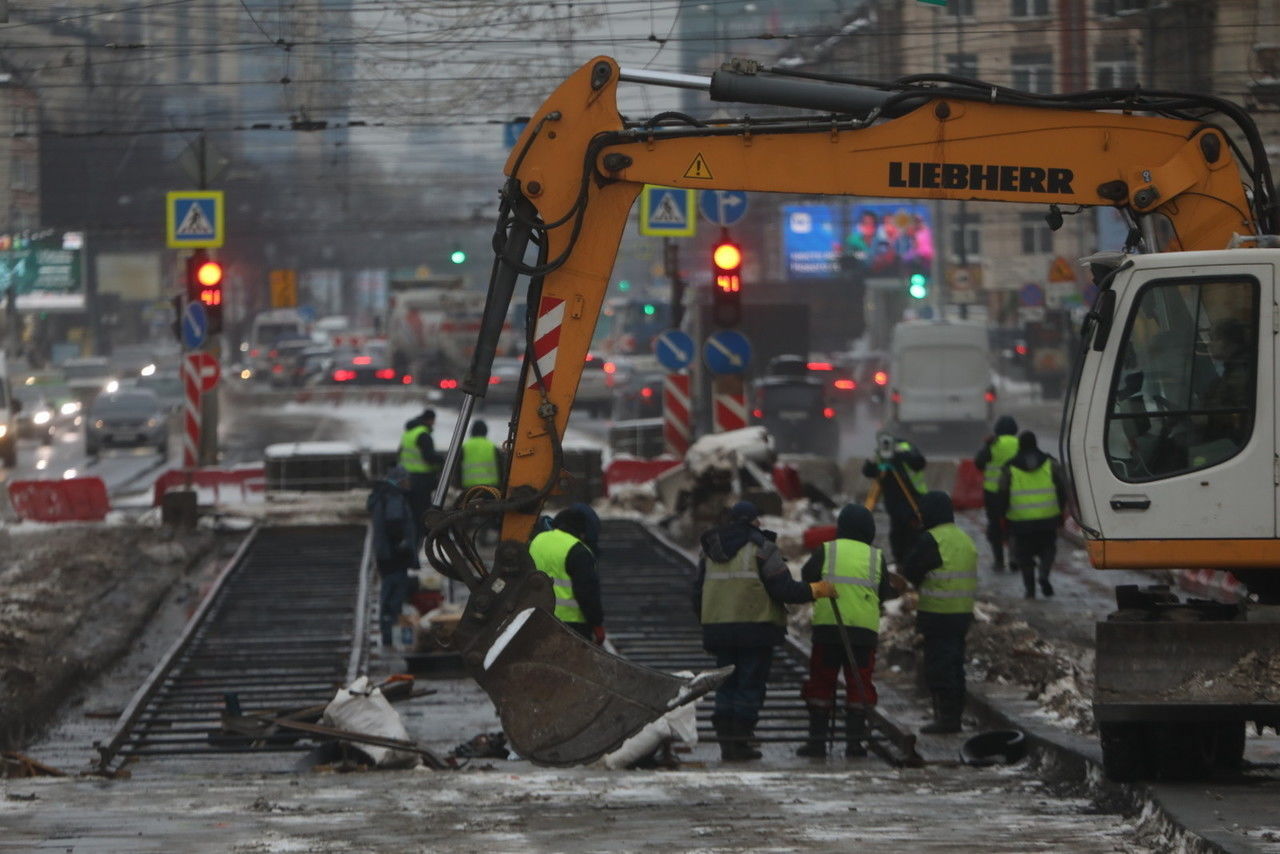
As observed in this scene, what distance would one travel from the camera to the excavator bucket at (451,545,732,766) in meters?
9.06

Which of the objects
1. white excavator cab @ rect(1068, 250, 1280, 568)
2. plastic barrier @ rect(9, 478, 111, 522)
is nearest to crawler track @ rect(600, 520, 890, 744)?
white excavator cab @ rect(1068, 250, 1280, 568)

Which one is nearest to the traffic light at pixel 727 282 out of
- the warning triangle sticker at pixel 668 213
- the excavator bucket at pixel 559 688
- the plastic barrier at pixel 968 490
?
the warning triangle sticker at pixel 668 213

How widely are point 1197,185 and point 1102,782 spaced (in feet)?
9.92

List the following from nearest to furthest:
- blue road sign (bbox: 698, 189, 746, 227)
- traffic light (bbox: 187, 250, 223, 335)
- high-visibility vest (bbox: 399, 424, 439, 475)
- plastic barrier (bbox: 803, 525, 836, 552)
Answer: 1. plastic barrier (bbox: 803, 525, 836, 552)
2. high-visibility vest (bbox: 399, 424, 439, 475)
3. blue road sign (bbox: 698, 189, 746, 227)
4. traffic light (bbox: 187, 250, 223, 335)

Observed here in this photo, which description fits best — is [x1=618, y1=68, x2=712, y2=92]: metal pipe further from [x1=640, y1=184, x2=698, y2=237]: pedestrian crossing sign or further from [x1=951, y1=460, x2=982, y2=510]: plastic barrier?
[x1=951, y1=460, x2=982, y2=510]: plastic barrier

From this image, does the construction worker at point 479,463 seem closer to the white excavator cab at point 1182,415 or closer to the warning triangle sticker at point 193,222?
the warning triangle sticker at point 193,222

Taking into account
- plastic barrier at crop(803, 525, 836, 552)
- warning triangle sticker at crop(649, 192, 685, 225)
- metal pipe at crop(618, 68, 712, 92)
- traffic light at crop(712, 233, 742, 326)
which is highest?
warning triangle sticker at crop(649, 192, 685, 225)

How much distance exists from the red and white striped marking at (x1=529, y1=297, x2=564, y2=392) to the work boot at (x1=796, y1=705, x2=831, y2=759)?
3395 millimetres

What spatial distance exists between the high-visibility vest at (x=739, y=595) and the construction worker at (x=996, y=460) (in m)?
8.36

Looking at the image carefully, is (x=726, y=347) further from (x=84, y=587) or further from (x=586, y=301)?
(x=586, y=301)

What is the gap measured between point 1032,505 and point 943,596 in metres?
6.78

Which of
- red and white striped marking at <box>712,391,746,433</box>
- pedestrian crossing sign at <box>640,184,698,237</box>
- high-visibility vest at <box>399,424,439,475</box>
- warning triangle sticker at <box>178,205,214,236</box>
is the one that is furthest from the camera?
warning triangle sticker at <box>178,205,214,236</box>

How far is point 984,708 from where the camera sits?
43.4 feet

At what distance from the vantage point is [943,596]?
12.3 metres
